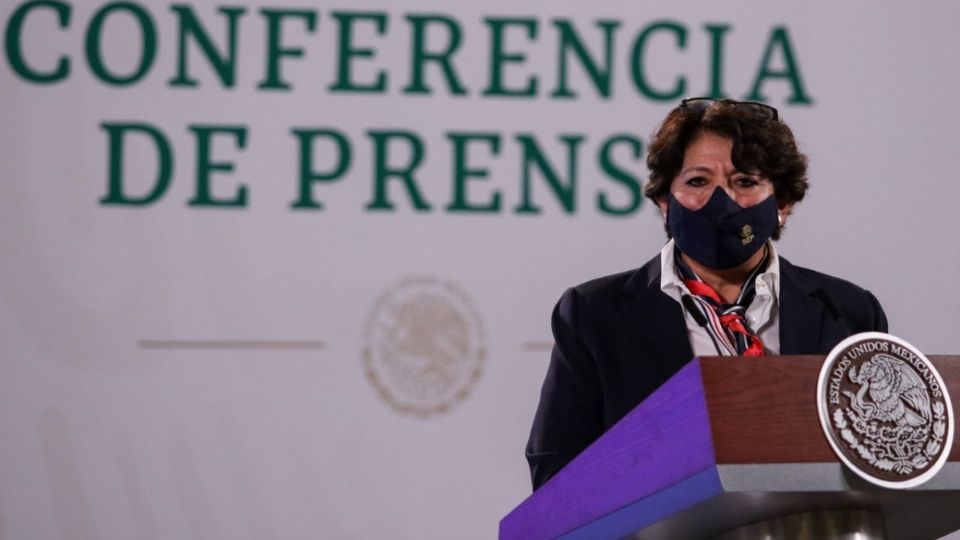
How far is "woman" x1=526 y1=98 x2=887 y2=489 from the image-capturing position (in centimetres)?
171

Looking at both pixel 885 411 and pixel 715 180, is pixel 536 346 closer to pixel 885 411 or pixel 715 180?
pixel 715 180

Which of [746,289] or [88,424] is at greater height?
[746,289]

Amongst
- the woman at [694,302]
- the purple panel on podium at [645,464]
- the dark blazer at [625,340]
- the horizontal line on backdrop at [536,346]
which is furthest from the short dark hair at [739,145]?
the horizontal line on backdrop at [536,346]

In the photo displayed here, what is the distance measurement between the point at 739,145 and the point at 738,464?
0.79m

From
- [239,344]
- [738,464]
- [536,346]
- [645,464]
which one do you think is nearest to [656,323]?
[645,464]

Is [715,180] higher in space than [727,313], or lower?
higher

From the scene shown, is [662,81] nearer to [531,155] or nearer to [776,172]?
[531,155]

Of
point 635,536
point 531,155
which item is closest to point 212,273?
point 531,155

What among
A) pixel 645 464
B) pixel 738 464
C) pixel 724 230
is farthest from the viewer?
pixel 724 230

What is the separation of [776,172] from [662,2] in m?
1.52

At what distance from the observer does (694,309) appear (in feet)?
5.64

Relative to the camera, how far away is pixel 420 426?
9.97ft

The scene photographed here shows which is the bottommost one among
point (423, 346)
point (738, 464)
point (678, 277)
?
point (423, 346)

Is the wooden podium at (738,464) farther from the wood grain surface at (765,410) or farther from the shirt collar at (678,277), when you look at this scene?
the shirt collar at (678,277)
